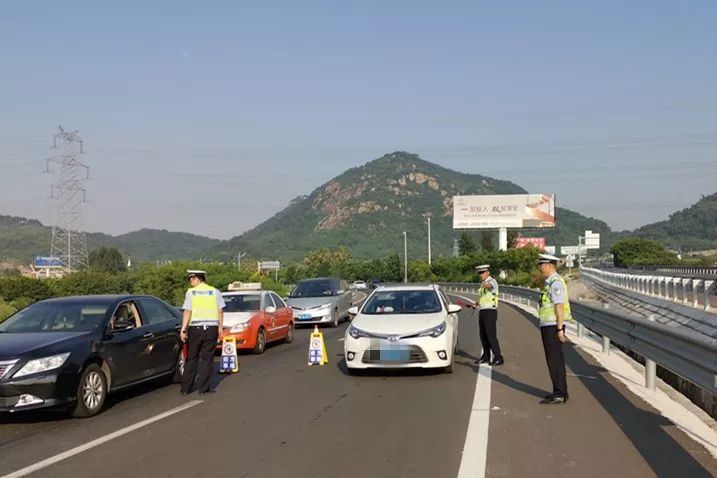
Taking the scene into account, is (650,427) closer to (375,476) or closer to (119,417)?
(375,476)

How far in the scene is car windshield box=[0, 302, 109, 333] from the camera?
31.6 ft

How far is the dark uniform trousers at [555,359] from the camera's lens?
9.02 m

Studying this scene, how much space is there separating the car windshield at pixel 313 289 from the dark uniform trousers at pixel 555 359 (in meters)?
15.7

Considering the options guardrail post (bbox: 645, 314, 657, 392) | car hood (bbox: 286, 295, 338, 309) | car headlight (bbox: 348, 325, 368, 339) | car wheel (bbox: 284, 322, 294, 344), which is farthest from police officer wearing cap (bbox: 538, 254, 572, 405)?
car hood (bbox: 286, 295, 338, 309)

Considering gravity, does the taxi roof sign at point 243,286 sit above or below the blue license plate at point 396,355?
above

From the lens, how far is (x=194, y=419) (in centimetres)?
877

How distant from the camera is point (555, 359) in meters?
9.02

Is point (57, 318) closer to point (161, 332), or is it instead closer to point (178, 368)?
point (161, 332)

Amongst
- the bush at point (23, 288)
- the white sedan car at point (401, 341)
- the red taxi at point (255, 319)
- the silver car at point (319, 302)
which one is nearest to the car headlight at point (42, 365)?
the white sedan car at point (401, 341)

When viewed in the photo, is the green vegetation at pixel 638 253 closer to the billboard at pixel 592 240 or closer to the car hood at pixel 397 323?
the billboard at pixel 592 240

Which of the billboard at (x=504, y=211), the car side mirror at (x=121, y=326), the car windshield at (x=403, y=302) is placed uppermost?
the billboard at (x=504, y=211)

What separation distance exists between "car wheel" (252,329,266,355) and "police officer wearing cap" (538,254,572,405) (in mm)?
8087

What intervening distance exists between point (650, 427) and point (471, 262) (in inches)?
3039

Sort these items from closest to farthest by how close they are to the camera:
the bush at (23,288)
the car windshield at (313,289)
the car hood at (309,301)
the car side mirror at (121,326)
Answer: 1. the car side mirror at (121,326)
2. the car hood at (309,301)
3. the car windshield at (313,289)
4. the bush at (23,288)
